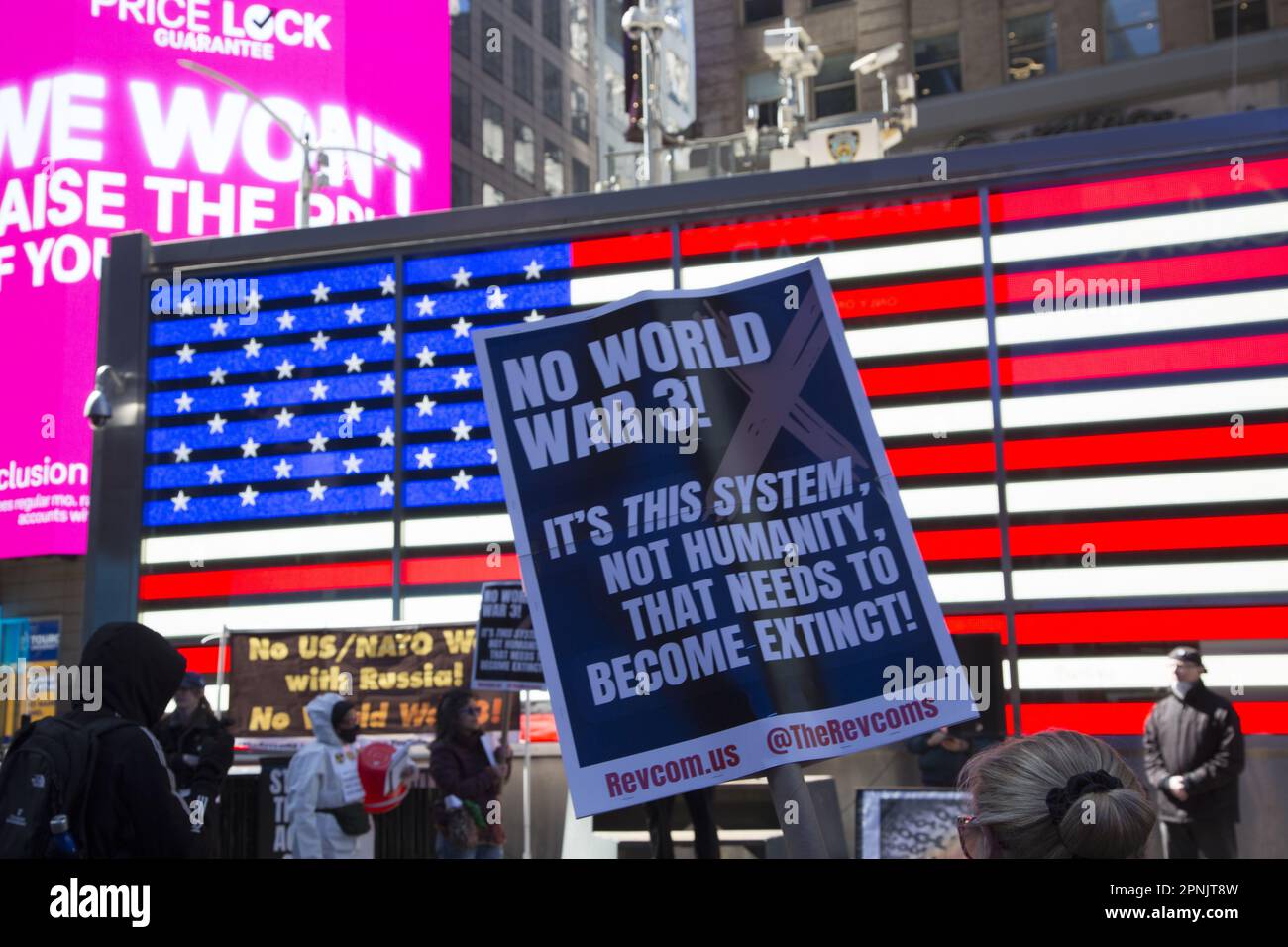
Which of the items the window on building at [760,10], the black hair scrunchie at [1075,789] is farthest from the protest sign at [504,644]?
the window on building at [760,10]

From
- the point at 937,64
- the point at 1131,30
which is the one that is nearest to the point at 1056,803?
the point at 1131,30

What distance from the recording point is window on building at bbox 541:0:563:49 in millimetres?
66062

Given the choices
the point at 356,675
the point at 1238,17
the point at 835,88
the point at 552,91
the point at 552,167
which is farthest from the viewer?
the point at 552,167

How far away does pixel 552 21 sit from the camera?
66.7 meters

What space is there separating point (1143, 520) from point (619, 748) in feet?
23.3

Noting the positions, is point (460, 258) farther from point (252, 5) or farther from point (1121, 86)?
point (252, 5)

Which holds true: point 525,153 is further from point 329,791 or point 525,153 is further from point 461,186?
point 329,791

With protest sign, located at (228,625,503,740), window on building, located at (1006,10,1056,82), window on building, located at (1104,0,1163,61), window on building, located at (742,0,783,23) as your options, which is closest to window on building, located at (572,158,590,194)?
window on building, located at (742,0,783,23)

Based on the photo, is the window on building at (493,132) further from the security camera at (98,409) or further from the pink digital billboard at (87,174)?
the security camera at (98,409)

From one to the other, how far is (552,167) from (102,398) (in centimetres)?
5647

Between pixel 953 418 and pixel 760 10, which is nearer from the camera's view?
pixel 953 418

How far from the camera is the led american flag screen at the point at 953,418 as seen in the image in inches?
392

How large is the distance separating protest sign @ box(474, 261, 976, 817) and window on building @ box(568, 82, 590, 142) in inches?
2624
